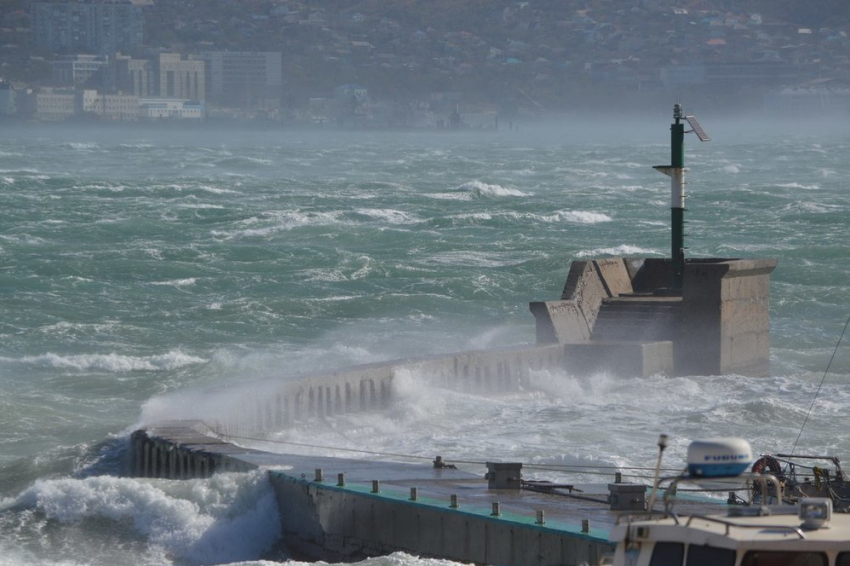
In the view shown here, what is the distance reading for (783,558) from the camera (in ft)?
22.7

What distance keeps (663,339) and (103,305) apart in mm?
13941

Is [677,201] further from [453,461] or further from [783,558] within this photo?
[783,558]

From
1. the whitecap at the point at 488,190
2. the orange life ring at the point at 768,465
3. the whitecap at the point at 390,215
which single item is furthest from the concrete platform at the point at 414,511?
the whitecap at the point at 488,190

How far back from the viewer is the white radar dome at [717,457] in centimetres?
691

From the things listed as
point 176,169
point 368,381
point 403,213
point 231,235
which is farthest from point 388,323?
point 176,169

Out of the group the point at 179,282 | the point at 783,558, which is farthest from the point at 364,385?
the point at 179,282

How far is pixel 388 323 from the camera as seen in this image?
32.9m

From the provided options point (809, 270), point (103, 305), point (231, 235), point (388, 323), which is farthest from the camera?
point (231, 235)

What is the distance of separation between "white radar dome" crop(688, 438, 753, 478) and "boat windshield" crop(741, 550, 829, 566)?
1.08 feet

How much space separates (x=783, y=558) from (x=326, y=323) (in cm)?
2643

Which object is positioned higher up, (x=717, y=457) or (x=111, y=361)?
(x=717, y=457)

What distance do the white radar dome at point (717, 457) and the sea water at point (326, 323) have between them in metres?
6.85

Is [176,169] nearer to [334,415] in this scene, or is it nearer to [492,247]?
[492,247]

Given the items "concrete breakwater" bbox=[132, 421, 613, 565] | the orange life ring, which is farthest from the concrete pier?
the orange life ring
